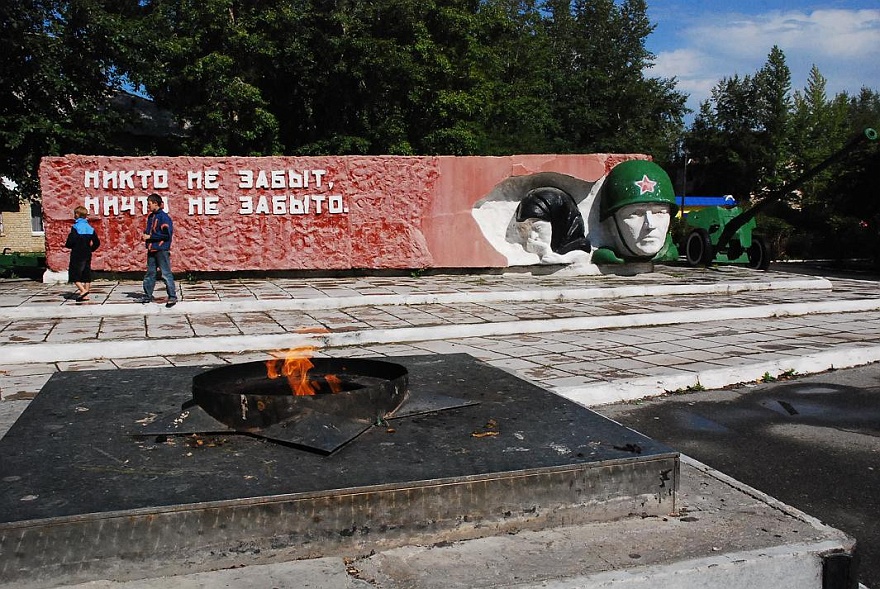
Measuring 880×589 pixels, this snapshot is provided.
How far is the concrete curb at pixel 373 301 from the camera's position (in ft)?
27.0

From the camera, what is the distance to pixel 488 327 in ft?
A: 25.5

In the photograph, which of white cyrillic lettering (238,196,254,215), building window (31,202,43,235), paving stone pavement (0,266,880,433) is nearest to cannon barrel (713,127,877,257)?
paving stone pavement (0,266,880,433)

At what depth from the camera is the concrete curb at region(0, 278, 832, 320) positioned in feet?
27.0

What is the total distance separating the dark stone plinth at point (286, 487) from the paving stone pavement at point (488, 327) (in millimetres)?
1708

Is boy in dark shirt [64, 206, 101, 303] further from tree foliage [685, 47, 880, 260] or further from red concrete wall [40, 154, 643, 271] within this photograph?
tree foliage [685, 47, 880, 260]

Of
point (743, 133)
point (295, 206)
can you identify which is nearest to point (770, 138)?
point (743, 133)

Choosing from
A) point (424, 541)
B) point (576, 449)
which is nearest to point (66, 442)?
point (424, 541)

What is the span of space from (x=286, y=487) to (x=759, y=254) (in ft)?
49.7

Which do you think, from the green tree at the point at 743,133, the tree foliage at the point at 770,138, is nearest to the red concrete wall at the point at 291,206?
the tree foliage at the point at 770,138

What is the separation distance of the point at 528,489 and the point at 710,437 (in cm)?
247

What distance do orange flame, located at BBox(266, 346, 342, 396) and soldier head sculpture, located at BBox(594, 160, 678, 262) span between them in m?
10.1

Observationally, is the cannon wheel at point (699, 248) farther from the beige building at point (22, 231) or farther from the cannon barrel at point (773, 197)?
the beige building at point (22, 231)

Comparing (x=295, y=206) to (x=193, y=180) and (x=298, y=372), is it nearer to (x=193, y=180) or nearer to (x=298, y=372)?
(x=193, y=180)

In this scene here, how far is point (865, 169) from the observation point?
18.0m
